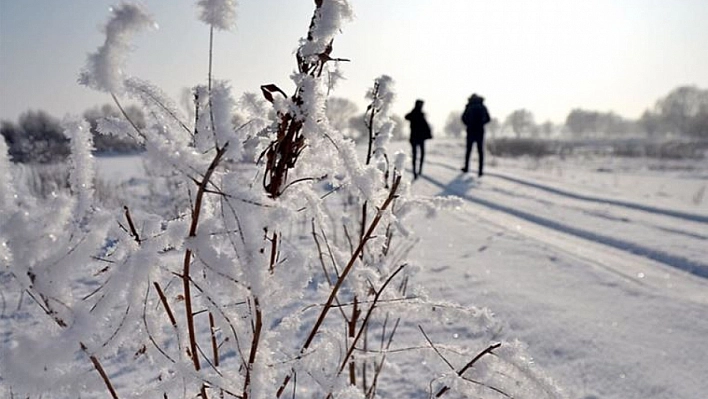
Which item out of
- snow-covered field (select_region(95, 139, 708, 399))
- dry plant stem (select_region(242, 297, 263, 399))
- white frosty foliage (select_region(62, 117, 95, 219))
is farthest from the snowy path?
white frosty foliage (select_region(62, 117, 95, 219))

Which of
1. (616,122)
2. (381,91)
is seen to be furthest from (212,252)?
(616,122)

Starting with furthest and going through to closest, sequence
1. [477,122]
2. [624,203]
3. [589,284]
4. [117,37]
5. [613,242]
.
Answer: [477,122] < [624,203] < [613,242] < [589,284] < [117,37]

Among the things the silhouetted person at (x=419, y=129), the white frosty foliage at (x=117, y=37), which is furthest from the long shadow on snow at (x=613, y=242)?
the white frosty foliage at (x=117, y=37)

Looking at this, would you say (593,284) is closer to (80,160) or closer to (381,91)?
(381,91)

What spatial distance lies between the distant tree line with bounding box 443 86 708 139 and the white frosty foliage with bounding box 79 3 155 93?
265 feet

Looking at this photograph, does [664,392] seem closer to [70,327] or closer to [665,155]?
[70,327]

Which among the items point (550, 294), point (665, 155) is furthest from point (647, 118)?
point (550, 294)

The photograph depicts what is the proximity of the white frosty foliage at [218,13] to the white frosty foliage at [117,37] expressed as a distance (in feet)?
0.25

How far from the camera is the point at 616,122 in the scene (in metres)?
106

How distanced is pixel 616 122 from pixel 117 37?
122 meters

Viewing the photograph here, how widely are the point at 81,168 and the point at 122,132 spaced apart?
0.30 ft

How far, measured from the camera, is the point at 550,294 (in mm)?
3158

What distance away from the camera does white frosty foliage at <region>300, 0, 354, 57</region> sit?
2.48 ft

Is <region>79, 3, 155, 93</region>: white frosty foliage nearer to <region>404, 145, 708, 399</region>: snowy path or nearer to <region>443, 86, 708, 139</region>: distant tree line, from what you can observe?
<region>404, 145, 708, 399</region>: snowy path
